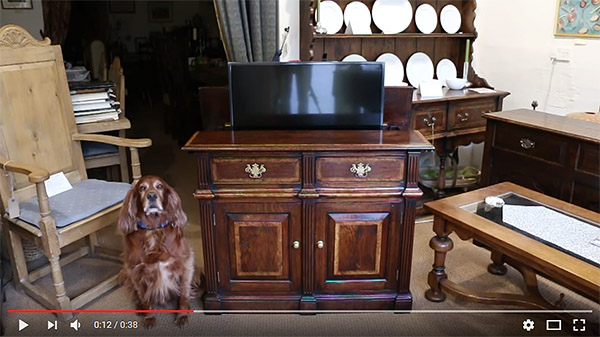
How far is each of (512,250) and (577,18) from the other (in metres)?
1.75

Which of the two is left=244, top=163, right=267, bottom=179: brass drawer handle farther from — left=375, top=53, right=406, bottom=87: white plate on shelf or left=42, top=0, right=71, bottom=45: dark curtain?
left=42, top=0, right=71, bottom=45: dark curtain

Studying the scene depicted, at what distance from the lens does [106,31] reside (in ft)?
21.5

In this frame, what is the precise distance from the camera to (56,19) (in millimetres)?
4621

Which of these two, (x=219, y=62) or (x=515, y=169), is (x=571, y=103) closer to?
(x=515, y=169)

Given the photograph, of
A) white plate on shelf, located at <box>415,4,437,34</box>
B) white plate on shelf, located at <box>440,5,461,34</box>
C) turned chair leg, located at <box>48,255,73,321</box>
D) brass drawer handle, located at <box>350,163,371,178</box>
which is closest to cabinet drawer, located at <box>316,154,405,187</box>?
brass drawer handle, located at <box>350,163,371,178</box>

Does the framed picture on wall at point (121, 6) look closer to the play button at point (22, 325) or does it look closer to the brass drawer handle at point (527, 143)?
the play button at point (22, 325)

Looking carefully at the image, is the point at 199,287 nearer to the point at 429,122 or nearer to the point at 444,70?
the point at 429,122

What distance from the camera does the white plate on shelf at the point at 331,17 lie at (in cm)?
293

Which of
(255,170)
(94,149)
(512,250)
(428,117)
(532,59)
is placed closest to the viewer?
(512,250)

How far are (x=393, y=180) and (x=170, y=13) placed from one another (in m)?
5.49

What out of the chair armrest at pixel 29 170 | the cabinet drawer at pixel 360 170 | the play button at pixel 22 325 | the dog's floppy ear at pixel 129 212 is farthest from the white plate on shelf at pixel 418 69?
the play button at pixel 22 325

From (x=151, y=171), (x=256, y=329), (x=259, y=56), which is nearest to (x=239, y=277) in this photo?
(x=256, y=329)

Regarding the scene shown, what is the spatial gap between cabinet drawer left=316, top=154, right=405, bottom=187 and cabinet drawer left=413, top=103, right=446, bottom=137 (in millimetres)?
1024

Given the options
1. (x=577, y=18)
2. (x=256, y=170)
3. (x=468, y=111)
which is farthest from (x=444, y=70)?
(x=256, y=170)
